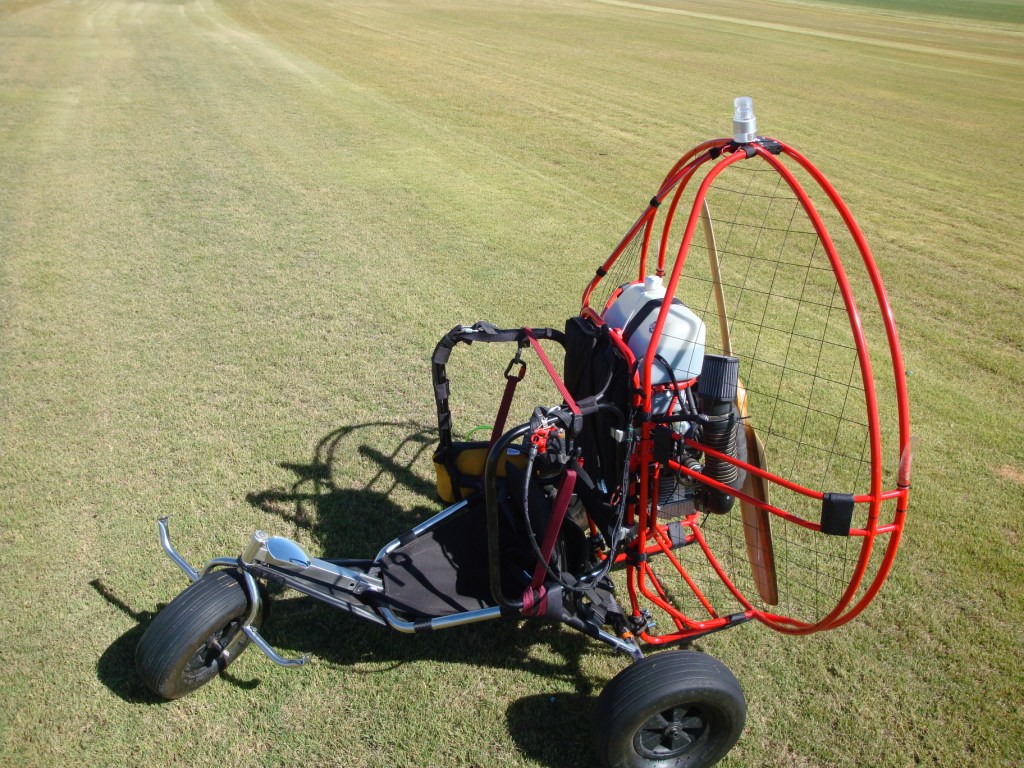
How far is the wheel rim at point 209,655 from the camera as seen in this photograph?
3.22 metres

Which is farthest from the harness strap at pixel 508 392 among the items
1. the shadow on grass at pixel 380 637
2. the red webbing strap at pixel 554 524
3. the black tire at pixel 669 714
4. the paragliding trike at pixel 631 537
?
the black tire at pixel 669 714

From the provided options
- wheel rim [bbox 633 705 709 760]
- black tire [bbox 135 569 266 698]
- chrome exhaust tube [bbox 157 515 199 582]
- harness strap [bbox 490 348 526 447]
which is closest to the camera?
wheel rim [bbox 633 705 709 760]

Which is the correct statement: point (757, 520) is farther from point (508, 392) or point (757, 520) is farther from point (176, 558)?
point (176, 558)

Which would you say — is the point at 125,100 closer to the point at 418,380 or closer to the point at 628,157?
the point at 628,157

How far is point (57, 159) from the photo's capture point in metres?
10.5

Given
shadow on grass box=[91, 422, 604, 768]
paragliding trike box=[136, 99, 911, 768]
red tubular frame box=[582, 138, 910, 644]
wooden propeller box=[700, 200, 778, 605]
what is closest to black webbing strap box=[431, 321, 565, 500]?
paragliding trike box=[136, 99, 911, 768]

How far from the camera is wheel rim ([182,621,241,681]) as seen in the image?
10.6 feet

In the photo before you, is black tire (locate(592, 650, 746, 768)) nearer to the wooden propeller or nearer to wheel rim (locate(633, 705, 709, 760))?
wheel rim (locate(633, 705, 709, 760))

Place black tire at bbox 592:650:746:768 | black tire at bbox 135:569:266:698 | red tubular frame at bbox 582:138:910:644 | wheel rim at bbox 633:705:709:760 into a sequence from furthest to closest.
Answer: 1. black tire at bbox 135:569:266:698
2. wheel rim at bbox 633:705:709:760
3. black tire at bbox 592:650:746:768
4. red tubular frame at bbox 582:138:910:644

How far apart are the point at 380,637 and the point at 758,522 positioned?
1.81 metres

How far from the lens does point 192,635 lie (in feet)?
10.1

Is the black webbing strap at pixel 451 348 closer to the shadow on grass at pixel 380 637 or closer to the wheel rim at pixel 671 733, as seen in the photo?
the shadow on grass at pixel 380 637

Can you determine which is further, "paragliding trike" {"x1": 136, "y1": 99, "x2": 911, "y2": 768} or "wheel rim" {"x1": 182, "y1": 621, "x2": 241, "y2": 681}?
"wheel rim" {"x1": 182, "y1": 621, "x2": 241, "y2": 681}

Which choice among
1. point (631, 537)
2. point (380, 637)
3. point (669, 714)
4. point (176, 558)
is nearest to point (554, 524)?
point (631, 537)
